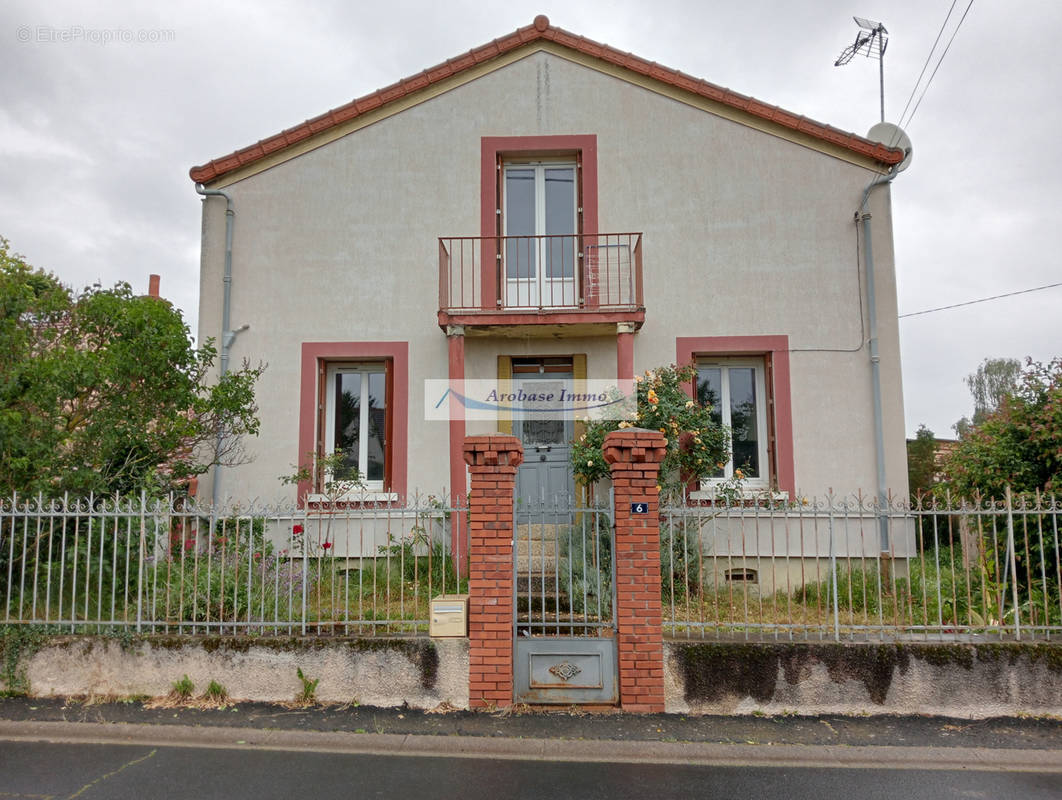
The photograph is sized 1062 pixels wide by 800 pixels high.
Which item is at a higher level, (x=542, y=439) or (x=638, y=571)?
(x=542, y=439)

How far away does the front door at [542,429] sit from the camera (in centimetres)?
994

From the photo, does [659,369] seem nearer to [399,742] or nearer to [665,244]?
[665,244]

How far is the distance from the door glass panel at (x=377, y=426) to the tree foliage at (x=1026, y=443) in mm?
7088

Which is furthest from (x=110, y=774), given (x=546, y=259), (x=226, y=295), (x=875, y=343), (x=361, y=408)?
(x=875, y=343)

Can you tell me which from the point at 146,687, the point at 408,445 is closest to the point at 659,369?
the point at 408,445

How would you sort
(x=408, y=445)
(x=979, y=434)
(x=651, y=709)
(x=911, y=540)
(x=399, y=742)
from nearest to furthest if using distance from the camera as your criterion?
(x=399, y=742)
(x=651, y=709)
(x=979, y=434)
(x=911, y=540)
(x=408, y=445)

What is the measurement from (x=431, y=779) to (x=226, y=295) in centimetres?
735

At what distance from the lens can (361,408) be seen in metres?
10.2

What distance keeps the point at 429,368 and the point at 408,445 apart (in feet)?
3.49

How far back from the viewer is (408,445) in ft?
31.9

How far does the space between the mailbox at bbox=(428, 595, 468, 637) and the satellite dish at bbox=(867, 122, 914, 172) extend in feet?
26.7

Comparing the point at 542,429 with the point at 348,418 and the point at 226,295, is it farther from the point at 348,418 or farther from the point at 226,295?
the point at 226,295

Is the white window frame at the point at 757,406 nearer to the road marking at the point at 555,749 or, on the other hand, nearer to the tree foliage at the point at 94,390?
the road marking at the point at 555,749

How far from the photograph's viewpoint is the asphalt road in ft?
14.7
